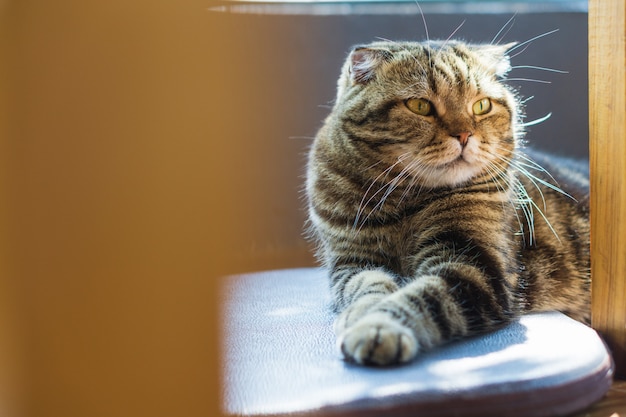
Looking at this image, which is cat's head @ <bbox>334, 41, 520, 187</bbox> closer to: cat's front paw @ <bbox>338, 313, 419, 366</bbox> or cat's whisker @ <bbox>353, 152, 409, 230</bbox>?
cat's whisker @ <bbox>353, 152, 409, 230</bbox>

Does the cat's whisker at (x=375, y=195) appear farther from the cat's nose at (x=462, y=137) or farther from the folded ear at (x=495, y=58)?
the folded ear at (x=495, y=58)

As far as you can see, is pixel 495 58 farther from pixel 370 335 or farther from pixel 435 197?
pixel 370 335

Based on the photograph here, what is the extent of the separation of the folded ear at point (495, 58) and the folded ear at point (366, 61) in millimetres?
204

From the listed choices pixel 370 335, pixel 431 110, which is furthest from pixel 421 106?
pixel 370 335

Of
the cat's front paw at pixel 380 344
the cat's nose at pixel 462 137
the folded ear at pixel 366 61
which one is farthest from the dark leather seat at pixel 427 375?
the folded ear at pixel 366 61

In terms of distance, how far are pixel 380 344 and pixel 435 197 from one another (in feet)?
1.41

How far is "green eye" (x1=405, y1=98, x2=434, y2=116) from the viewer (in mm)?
1218

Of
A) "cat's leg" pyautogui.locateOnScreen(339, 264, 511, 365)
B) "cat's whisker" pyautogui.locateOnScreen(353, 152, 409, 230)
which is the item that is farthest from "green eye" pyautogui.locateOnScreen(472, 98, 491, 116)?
"cat's leg" pyautogui.locateOnScreen(339, 264, 511, 365)

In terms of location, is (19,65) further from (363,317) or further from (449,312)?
(449,312)

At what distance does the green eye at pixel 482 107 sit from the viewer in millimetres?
1246

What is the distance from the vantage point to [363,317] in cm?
100

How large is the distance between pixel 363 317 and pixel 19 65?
0.69 meters

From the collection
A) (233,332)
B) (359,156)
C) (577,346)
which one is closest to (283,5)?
(359,156)

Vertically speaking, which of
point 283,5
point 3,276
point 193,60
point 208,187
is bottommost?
point 3,276
